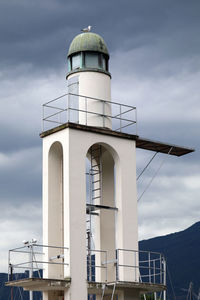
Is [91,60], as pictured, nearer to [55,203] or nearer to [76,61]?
[76,61]

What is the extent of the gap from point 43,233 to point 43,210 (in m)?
1.15

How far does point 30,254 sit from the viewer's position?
106ft

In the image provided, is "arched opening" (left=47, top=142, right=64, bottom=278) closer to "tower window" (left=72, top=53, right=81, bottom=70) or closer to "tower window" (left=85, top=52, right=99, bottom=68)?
"tower window" (left=72, top=53, right=81, bottom=70)

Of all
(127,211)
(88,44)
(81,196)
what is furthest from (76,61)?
(127,211)

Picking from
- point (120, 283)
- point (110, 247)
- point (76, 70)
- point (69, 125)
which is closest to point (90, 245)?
point (110, 247)

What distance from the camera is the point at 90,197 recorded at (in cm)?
3675

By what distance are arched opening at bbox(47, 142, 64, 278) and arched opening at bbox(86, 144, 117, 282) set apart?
1.56 metres

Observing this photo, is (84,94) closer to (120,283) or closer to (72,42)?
(72,42)

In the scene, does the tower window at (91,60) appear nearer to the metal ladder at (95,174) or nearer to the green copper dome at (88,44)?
the green copper dome at (88,44)

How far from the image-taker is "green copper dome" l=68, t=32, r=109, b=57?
1464 inches

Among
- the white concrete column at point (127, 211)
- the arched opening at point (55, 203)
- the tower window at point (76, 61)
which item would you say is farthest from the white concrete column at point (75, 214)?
the tower window at point (76, 61)

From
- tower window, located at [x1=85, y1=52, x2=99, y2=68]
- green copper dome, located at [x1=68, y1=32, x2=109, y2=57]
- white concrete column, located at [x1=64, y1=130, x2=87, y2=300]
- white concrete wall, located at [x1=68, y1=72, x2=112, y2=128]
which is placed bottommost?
white concrete column, located at [x1=64, y1=130, x2=87, y2=300]

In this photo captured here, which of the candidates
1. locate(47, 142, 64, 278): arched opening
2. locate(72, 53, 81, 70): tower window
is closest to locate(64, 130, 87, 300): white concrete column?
locate(47, 142, 64, 278): arched opening

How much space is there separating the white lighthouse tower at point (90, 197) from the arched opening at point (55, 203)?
0.05 meters
